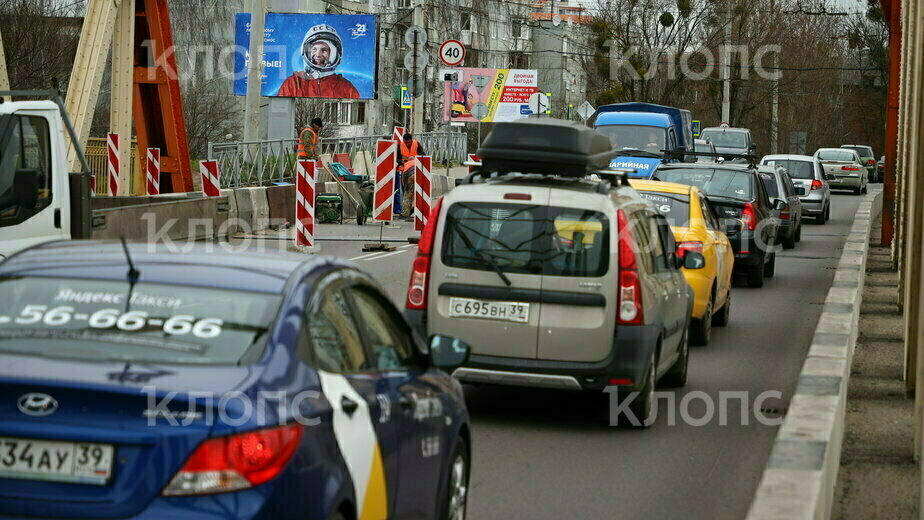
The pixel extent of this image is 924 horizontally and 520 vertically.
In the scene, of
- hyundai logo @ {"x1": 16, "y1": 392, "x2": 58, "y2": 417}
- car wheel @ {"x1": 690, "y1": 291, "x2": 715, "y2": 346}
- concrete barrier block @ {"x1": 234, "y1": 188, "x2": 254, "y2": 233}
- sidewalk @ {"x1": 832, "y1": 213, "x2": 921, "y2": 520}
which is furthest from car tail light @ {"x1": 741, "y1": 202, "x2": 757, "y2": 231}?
hyundai logo @ {"x1": 16, "y1": 392, "x2": 58, "y2": 417}

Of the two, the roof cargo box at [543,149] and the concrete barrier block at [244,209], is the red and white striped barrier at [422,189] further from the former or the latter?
the roof cargo box at [543,149]

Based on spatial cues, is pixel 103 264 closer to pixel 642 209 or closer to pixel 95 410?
pixel 95 410

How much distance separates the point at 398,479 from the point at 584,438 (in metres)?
4.19

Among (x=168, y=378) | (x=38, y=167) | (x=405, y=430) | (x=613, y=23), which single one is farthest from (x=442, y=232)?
(x=613, y=23)

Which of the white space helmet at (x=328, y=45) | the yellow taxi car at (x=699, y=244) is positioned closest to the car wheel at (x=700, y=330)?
the yellow taxi car at (x=699, y=244)

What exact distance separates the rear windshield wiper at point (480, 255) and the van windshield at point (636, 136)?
2747cm

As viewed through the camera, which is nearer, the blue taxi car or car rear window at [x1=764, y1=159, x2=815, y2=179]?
the blue taxi car

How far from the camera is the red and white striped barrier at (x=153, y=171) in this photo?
23688 mm

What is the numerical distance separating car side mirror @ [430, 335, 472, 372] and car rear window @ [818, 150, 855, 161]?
175 feet

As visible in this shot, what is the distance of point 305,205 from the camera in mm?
21906

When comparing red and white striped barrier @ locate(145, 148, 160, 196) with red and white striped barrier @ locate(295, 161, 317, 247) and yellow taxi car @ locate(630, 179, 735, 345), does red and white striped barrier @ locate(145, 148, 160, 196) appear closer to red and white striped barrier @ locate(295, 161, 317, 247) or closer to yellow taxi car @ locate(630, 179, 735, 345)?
red and white striped barrier @ locate(295, 161, 317, 247)

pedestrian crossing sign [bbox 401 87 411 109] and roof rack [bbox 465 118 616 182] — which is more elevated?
pedestrian crossing sign [bbox 401 87 411 109]

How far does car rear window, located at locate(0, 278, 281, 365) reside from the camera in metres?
4.35

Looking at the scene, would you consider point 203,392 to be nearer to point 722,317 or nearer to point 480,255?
point 480,255
